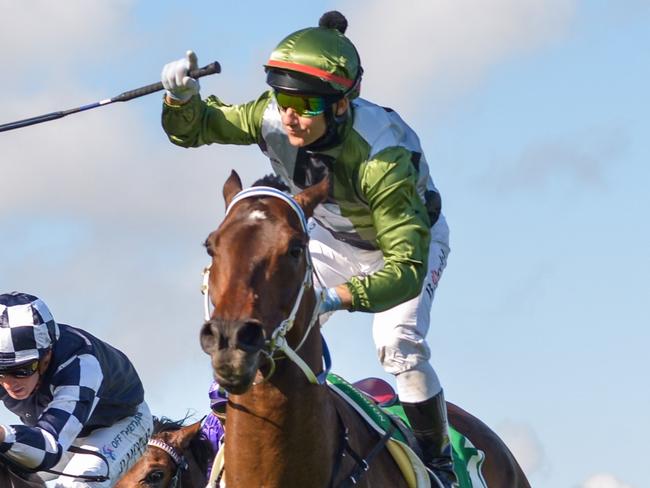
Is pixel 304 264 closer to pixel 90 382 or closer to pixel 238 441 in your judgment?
pixel 238 441

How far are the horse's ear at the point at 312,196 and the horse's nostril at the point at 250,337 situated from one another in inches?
41.3

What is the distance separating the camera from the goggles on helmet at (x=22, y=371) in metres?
9.02

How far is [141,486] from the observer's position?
12.5 m

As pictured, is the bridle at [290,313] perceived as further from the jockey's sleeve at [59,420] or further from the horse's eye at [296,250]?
the jockey's sleeve at [59,420]

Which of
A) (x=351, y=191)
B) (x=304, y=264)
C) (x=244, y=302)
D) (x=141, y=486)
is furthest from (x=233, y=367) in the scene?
(x=141, y=486)

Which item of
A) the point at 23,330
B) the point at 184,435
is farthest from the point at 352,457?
the point at 184,435

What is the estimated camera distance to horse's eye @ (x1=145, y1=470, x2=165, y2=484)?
12438mm

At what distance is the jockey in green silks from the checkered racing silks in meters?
1.33

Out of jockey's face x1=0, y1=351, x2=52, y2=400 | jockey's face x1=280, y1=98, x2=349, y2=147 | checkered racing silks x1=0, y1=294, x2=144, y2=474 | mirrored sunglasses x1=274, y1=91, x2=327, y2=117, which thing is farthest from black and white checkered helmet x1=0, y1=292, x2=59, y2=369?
mirrored sunglasses x1=274, y1=91, x2=327, y2=117

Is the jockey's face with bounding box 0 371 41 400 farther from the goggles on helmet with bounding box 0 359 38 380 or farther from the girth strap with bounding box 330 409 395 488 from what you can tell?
the girth strap with bounding box 330 409 395 488

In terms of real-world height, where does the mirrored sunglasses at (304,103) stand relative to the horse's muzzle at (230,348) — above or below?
above

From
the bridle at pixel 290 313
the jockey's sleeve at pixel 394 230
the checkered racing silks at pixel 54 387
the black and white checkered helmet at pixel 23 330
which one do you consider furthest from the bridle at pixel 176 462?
the bridle at pixel 290 313

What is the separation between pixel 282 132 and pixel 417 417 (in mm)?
1851

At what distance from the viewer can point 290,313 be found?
24.5 feet
